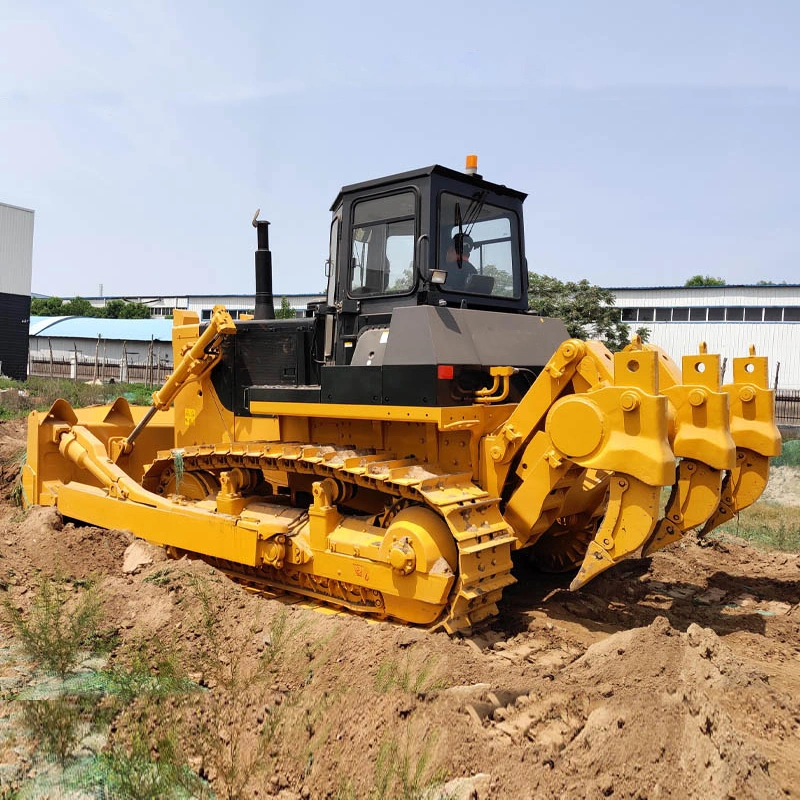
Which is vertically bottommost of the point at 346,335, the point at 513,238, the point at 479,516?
the point at 479,516

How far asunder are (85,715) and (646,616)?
3617 mm

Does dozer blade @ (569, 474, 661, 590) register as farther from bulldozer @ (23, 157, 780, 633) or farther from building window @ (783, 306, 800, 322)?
building window @ (783, 306, 800, 322)

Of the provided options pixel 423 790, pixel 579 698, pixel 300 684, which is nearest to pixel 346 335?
pixel 300 684

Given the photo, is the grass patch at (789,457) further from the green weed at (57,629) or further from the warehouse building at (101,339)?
the warehouse building at (101,339)

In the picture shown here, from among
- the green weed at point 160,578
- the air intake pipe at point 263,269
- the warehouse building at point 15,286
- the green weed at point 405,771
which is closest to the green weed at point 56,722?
the green weed at point 405,771

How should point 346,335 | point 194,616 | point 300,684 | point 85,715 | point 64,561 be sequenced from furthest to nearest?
point 64,561, point 346,335, point 194,616, point 300,684, point 85,715

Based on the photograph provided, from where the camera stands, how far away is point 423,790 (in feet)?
9.56

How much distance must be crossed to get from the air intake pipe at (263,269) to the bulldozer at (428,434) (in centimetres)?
2

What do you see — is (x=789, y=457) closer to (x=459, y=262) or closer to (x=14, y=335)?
(x=459, y=262)

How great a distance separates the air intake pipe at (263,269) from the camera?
22.5ft

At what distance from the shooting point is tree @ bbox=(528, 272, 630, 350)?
22.2 m

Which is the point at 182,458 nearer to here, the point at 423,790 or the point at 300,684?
the point at 300,684

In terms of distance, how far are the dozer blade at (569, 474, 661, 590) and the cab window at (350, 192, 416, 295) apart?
6.85 feet

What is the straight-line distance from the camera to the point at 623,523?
14.3 ft
